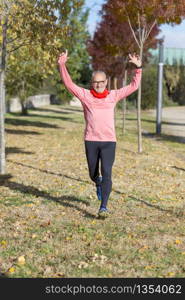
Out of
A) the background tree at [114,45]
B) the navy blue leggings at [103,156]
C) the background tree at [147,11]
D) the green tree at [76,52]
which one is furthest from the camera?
the green tree at [76,52]

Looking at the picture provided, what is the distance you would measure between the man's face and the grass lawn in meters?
1.77

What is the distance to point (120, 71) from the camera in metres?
23.3

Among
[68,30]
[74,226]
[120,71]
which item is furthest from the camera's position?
[120,71]

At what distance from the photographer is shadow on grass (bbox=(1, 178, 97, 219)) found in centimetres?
760

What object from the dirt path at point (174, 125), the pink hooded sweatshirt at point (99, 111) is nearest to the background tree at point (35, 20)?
the pink hooded sweatshirt at point (99, 111)

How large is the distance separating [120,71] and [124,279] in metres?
19.3

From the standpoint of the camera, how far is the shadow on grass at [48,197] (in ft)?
24.9

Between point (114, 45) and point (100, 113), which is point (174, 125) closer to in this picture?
point (114, 45)

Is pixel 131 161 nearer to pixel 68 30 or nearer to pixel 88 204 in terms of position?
pixel 68 30

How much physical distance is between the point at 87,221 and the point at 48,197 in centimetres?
177

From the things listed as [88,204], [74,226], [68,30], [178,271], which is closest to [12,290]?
[178,271]

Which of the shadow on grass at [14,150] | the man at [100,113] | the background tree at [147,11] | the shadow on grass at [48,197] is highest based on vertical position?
the background tree at [147,11]

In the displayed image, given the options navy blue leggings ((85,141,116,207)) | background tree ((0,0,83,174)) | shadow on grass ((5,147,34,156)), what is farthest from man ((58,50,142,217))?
shadow on grass ((5,147,34,156))

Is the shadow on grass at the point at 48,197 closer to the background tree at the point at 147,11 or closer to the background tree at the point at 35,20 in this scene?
the background tree at the point at 35,20
